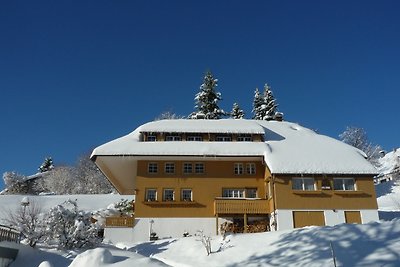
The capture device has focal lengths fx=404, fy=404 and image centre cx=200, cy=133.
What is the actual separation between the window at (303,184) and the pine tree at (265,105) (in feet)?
83.3

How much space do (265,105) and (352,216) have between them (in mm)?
29111

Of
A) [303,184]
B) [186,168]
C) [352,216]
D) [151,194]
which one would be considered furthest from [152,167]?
[352,216]

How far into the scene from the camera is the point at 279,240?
16.9 meters

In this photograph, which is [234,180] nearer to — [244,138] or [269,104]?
[244,138]

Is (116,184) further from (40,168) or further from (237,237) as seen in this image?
(40,168)

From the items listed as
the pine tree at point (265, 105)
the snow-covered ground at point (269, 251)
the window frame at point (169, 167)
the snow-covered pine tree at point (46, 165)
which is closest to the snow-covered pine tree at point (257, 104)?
the pine tree at point (265, 105)

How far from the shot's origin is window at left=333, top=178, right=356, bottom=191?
91.2ft

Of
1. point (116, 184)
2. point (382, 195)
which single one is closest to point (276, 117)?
point (382, 195)

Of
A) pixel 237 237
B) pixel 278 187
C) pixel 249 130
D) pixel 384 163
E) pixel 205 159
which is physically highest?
pixel 384 163

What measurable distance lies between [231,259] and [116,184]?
2114cm

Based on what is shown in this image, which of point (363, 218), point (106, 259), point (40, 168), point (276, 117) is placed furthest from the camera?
point (40, 168)

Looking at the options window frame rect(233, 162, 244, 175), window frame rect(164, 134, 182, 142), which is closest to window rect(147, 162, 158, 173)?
window frame rect(164, 134, 182, 142)

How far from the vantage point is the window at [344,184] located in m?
27.8

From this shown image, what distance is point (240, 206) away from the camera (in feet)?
90.1
